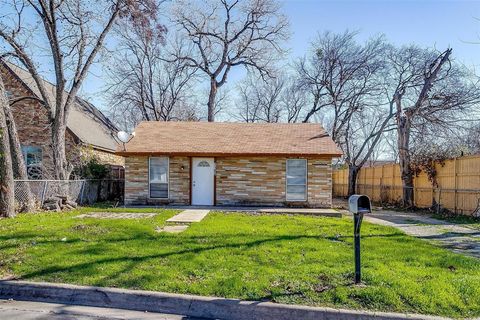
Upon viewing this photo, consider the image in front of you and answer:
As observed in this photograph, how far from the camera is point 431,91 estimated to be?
1958 centimetres

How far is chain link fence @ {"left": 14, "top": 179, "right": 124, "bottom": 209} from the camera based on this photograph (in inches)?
477

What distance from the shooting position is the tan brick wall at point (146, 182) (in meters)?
15.3

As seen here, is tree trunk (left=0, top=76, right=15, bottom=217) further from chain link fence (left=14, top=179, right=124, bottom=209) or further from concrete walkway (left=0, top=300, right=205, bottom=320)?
concrete walkway (left=0, top=300, right=205, bottom=320)

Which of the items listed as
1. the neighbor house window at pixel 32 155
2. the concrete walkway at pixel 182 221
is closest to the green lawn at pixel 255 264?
the concrete walkway at pixel 182 221

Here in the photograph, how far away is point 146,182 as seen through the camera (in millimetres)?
15328

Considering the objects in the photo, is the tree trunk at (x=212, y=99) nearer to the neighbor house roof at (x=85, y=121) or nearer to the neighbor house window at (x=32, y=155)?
the neighbor house roof at (x=85, y=121)

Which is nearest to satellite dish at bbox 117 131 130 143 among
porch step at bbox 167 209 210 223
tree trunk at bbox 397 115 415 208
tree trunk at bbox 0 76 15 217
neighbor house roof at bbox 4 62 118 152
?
neighbor house roof at bbox 4 62 118 152

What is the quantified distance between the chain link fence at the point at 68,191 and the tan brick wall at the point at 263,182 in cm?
581

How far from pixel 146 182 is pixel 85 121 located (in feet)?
29.4

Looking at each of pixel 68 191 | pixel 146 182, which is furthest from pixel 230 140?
pixel 68 191

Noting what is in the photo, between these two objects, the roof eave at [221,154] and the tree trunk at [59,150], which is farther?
the tree trunk at [59,150]

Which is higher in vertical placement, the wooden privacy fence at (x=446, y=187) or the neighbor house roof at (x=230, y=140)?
the neighbor house roof at (x=230, y=140)

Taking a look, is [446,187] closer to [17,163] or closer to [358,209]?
[358,209]

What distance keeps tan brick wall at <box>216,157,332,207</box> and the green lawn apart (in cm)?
607
